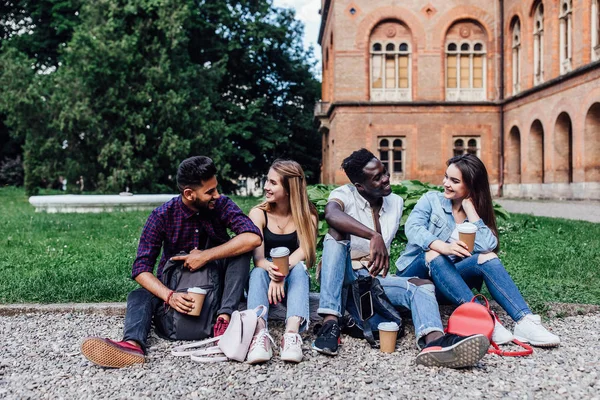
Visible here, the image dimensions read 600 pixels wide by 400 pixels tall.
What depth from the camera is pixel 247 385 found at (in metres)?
3.30

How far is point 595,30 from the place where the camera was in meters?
20.7

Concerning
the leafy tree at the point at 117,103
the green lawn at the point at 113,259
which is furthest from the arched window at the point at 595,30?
the leafy tree at the point at 117,103

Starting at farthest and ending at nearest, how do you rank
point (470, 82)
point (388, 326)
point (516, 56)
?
point (470, 82)
point (516, 56)
point (388, 326)

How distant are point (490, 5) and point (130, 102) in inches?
698

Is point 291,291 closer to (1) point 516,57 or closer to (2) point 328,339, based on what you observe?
(2) point 328,339

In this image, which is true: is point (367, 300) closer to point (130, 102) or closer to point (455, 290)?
point (455, 290)

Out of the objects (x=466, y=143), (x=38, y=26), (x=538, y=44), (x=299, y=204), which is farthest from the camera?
(x=38, y=26)

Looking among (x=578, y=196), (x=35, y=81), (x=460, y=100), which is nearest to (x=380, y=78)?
(x=460, y=100)

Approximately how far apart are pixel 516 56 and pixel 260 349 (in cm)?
2677

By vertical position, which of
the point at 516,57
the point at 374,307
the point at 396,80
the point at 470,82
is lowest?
the point at 374,307

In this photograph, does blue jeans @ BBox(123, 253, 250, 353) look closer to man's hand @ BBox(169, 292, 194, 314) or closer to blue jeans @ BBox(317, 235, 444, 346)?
man's hand @ BBox(169, 292, 194, 314)

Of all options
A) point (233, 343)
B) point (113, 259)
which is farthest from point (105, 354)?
point (113, 259)

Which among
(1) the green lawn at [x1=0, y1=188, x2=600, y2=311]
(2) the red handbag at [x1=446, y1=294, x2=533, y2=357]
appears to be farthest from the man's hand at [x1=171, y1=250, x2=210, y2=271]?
(2) the red handbag at [x1=446, y1=294, x2=533, y2=357]

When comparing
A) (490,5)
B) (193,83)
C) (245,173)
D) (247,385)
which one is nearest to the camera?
(247,385)
